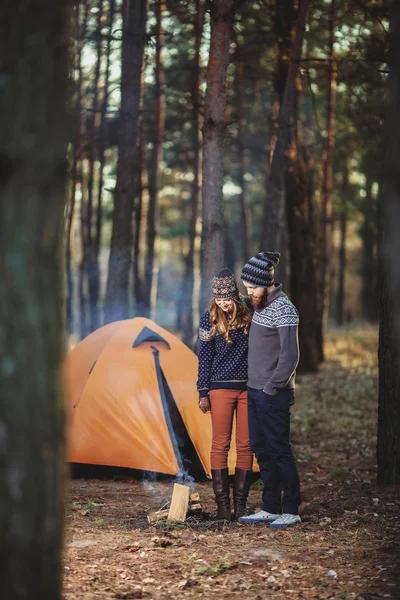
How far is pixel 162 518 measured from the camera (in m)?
6.43

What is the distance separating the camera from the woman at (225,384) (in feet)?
21.5

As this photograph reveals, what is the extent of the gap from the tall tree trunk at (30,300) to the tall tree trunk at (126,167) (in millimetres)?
8712

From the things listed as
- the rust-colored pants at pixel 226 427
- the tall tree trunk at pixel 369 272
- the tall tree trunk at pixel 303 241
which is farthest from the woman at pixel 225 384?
the tall tree trunk at pixel 369 272

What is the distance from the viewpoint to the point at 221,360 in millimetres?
6605

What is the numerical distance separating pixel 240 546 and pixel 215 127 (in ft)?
16.3

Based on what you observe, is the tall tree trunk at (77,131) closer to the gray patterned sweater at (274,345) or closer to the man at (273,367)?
the man at (273,367)

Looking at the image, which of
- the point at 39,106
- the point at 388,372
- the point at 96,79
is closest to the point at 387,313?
the point at 388,372

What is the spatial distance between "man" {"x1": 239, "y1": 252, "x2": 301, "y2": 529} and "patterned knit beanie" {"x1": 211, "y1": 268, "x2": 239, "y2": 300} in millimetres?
171

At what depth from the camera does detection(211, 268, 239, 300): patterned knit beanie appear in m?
6.43

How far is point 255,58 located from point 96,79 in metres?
4.83

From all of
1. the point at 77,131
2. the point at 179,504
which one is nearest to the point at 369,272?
the point at 77,131

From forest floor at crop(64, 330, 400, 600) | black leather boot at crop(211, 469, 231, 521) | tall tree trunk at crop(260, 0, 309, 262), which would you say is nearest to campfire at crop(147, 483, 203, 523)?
forest floor at crop(64, 330, 400, 600)

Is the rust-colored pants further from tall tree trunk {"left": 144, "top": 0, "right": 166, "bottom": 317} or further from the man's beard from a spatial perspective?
tall tree trunk {"left": 144, "top": 0, "right": 166, "bottom": 317}

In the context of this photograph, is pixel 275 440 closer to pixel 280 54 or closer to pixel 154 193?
pixel 280 54
